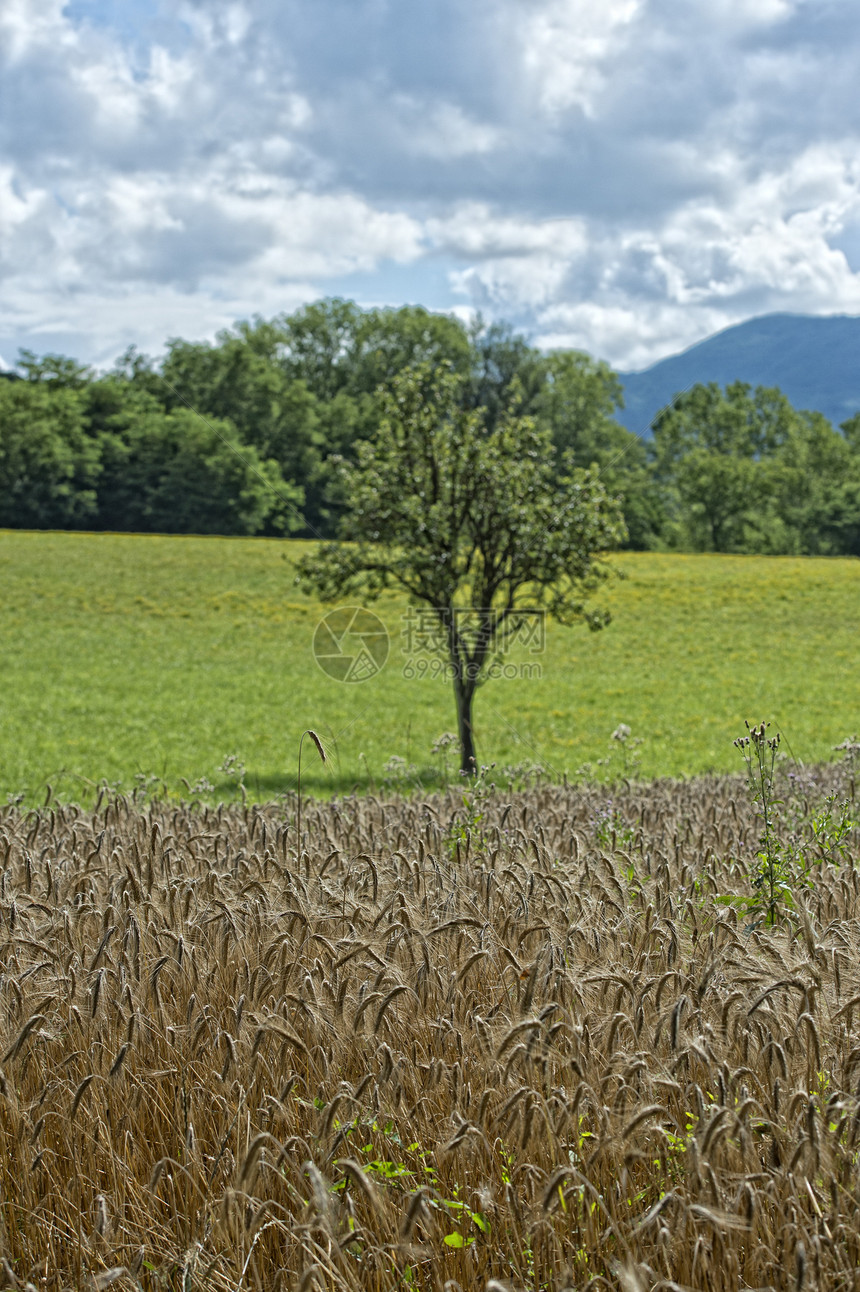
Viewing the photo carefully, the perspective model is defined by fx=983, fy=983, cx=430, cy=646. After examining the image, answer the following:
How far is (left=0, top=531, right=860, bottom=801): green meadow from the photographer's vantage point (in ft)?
61.4

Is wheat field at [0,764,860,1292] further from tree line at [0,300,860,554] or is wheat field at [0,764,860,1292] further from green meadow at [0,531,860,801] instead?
tree line at [0,300,860,554]

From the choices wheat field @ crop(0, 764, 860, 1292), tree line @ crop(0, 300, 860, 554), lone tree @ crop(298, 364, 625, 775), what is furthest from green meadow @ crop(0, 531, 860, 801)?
tree line @ crop(0, 300, 860, 554)

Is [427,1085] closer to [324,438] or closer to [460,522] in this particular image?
[460,522]

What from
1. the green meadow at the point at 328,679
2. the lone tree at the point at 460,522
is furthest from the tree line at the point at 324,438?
the lone tree at the point at 460,522

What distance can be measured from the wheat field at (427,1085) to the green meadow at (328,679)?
3891 millimetres

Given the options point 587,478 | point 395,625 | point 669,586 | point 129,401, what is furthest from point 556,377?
point 587,478

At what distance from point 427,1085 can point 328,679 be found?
27.2 m

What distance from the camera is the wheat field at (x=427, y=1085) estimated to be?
2.39 metres

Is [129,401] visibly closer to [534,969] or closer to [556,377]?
[556,377]

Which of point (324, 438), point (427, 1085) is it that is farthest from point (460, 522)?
point (324, 438)

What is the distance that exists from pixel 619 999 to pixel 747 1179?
866mm

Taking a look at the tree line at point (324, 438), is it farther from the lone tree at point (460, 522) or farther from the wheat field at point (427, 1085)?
the wheat field at point (427, 1085)

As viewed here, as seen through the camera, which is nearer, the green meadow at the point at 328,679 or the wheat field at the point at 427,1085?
the wheat field at the point at 427,1085

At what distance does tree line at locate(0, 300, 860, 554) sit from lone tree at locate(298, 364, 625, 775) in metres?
48.4
